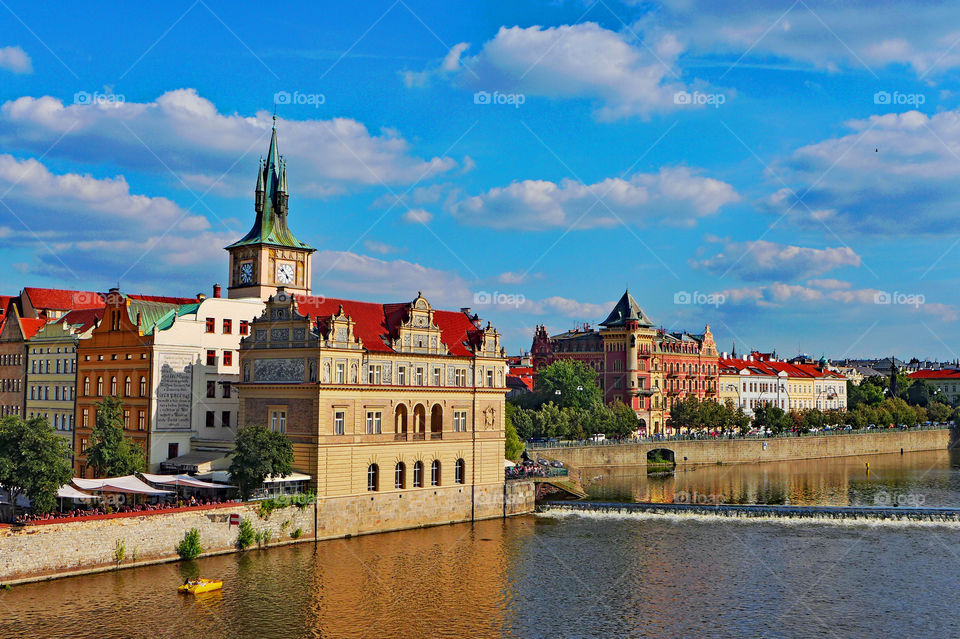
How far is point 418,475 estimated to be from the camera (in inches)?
3002

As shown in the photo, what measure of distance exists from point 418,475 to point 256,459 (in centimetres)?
1511

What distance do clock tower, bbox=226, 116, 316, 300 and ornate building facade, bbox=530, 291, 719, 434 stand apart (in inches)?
3267

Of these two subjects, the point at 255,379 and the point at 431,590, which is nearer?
the point at 431,590

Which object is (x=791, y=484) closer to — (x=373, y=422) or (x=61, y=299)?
(x=373, y=422)

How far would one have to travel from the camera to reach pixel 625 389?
162 metres

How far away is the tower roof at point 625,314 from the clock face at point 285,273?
86426 mm

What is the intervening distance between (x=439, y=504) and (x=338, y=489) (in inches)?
395

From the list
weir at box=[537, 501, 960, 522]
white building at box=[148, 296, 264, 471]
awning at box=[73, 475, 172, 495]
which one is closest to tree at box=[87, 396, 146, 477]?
awning at box=[73, 475, 172, 495]

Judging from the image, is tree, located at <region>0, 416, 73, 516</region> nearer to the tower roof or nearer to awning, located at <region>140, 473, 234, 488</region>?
awning, located at <region>140, 473, 234, 488</region>

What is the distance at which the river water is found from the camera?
4866 centimetres

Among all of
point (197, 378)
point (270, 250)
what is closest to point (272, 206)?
point (270, 250)

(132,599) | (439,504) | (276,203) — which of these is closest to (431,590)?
(132,599)

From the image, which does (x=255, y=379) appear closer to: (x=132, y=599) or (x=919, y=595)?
(x=132, y=599)

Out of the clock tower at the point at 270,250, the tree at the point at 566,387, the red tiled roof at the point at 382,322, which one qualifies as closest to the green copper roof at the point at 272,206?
the clock tower at the point at 270,250
